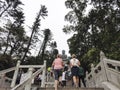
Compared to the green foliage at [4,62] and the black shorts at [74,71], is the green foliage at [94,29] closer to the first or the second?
the black shorts at [74,71]

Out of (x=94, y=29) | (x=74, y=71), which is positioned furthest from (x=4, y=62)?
(x=74, y=71)

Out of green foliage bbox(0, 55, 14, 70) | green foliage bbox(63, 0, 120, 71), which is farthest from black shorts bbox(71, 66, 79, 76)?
green foliage bbox(0, 55, 14, 70)

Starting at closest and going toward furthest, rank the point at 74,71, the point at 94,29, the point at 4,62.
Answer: the point at 74,71 < the point at 94,29 < the point at 4,62

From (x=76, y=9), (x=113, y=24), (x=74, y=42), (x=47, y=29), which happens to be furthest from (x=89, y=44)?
(x=47, y=29)

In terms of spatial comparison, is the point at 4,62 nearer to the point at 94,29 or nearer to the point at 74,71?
the point at 94,29

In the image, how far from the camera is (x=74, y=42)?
776 inches

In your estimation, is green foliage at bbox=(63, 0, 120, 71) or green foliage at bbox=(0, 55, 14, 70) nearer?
green foliage at bbox=(63, 0, 120, 71)

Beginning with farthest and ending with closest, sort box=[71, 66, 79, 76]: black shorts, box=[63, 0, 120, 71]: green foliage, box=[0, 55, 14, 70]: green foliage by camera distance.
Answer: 1. box=[0, 55, 14, 70]: green foliage
2. box=[63, 0, 120, 71]: green foliage
3. box=[71, 66, 79, 76]: black shorts

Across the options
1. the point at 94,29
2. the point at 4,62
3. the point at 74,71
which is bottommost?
the point at 74,71

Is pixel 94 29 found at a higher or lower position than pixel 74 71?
higher

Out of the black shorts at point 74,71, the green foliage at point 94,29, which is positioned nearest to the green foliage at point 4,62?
the green foliage at point 94,29

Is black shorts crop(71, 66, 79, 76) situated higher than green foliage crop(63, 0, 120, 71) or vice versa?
green foliage crop(63, 0, 120, 71)

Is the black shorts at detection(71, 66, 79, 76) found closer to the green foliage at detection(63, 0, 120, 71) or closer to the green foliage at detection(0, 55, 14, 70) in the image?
the green foliage at detection(63, 0, 120, 71)

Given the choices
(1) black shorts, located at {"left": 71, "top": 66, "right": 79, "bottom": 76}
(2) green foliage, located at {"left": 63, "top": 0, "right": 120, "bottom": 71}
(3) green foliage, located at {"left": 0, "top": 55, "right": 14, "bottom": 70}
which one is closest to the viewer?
(1) black shorts, located at {"left": 71, "top": 66, "right": 79, "bottom": 76}
